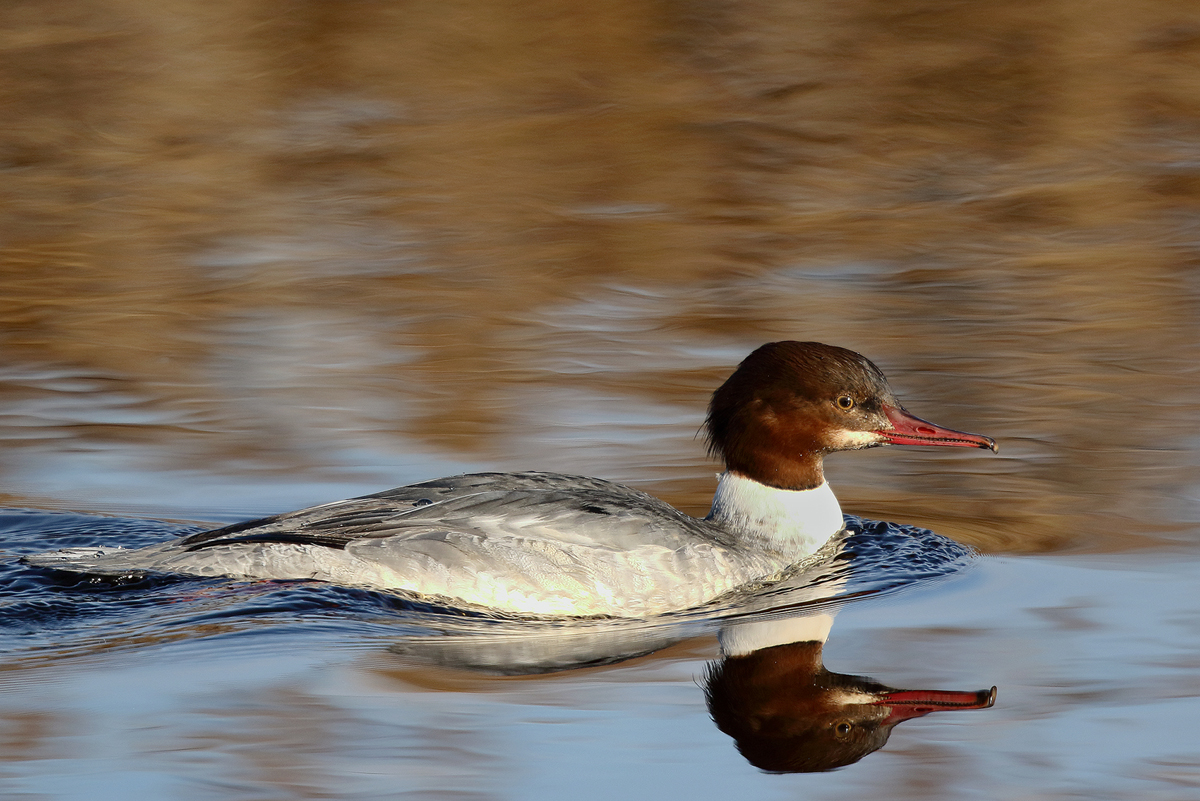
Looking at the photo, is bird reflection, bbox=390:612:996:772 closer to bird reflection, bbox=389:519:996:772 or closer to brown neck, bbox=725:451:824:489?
bird reflection, bbox=389:519:996:772

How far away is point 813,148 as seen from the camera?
43.2ft

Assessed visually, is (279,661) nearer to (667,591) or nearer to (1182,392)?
(667,591)

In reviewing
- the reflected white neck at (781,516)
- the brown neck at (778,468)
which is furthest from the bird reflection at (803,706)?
the brown neck at (778,468)

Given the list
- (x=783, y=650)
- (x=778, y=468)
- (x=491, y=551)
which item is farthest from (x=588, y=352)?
(x=783, y=650)

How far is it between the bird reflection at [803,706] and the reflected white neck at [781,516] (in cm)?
127

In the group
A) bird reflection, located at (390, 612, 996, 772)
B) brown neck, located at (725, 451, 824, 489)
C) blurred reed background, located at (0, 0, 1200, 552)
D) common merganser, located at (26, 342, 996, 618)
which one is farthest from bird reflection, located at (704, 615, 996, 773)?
blurred reed background, located at (0, 0, 1200, 552)

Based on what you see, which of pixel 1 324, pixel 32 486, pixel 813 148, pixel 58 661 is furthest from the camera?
pixel 813 148

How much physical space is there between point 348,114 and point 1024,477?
27.1ft

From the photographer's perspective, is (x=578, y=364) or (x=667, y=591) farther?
(x=578, y=364)

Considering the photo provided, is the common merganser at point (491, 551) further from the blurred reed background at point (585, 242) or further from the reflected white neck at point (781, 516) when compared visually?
the blurred reed background at point (585, 242)

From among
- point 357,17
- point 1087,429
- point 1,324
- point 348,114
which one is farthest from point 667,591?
point 357,17

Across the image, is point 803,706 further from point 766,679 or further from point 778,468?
point 778,468

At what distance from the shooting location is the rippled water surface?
4734 millimetres

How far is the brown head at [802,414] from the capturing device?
263 inches
